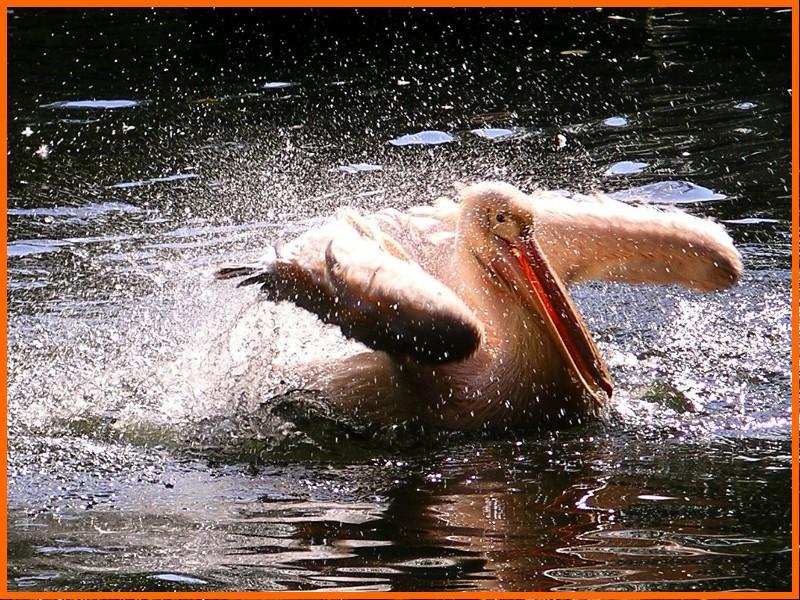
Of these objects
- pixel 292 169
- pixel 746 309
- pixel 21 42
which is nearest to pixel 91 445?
pixel 746 309

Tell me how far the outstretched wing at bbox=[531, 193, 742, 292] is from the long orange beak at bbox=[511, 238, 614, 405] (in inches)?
19.2

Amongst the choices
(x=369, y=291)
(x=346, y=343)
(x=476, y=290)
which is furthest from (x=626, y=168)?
(x=369, y=291)

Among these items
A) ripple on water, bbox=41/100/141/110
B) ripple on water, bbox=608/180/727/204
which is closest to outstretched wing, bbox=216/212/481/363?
ripple on water, bbox=608/180/727/204

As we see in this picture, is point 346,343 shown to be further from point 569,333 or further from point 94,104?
point 94,104

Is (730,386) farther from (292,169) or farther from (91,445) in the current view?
(292,169)

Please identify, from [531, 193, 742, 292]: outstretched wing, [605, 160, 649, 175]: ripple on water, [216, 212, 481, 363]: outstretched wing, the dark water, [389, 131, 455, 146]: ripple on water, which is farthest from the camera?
[389, 131, 455, 146]: ripple on water

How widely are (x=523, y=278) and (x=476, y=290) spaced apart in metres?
0.25

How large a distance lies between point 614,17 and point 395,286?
29.2 feet

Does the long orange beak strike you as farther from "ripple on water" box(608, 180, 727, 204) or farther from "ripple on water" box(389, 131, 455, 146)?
"ripple on water" box(389, 131, 455, 146)

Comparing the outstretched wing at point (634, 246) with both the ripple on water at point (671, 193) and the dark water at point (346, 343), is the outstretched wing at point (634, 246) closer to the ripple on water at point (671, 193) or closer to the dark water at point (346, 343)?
the dark water at point (346, 343)

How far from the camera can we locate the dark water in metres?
4.48

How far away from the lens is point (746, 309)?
21.4 ft

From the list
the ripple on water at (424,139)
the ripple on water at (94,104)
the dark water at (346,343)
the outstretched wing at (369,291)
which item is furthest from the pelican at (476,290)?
the ripple on water at (94,104)

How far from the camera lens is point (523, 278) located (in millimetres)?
5590
